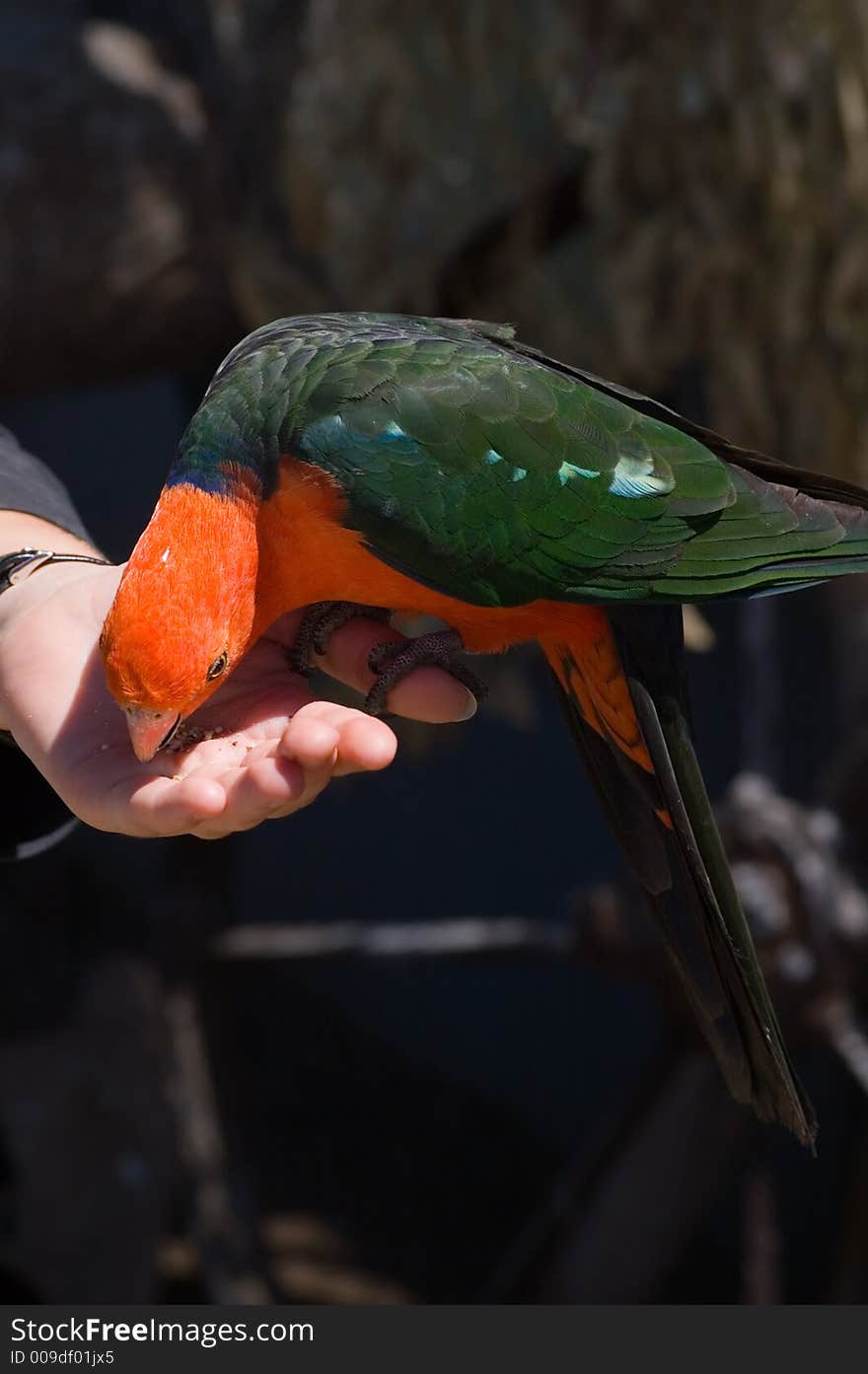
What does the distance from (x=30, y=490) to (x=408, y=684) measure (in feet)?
1.74

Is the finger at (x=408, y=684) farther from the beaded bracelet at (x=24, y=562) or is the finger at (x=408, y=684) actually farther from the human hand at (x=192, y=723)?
the beaded bracelet at (x=24, y=562)

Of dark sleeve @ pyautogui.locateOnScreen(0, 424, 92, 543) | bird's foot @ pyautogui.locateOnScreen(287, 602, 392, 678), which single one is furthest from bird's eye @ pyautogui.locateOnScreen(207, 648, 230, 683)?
dark sleeve @ pyautogui.locateOnScreen(0, 424, 92, 543)

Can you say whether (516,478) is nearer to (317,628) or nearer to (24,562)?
(317,628)

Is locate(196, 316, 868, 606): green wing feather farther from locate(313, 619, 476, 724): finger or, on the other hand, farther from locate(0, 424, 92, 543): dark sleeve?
locate(0, 424, 92, 543): dark sleeve

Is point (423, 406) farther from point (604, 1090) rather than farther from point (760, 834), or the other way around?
point (604, 1090)

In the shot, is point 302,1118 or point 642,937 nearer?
point 642,937

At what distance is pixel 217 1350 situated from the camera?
223 cm

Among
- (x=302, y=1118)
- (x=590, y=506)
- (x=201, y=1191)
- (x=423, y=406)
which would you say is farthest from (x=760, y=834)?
(x=302, y=1118)

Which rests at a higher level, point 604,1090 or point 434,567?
point 434,567

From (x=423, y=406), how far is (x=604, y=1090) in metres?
3.05

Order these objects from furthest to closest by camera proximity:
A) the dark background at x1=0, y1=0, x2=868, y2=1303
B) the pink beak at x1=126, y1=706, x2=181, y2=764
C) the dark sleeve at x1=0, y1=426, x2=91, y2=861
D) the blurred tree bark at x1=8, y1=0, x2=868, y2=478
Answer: the dark background at x1=0, y1=0, x2=868, y2=1303 < the blurred tree bark at x1=8, y1=0, x2=868, y2=478 < the dark sleeve at x1=0, y1=426, x2=91, y2=861 < the pink beak at x1=126, y1=706, x2=181, y2=764

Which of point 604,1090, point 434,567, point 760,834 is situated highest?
point 434,567

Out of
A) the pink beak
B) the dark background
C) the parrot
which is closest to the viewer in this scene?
the pink beak

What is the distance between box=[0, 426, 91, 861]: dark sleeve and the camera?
1591 millimetres
